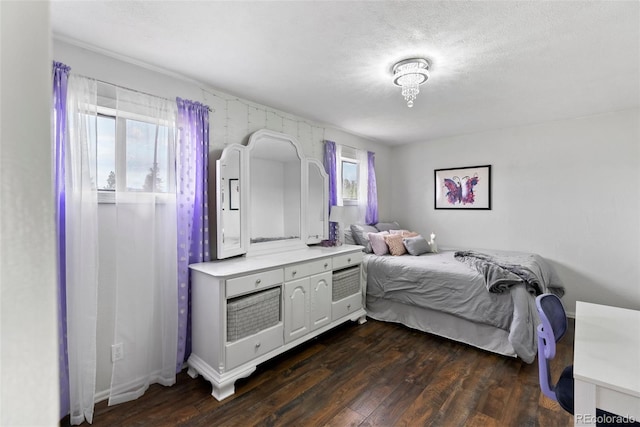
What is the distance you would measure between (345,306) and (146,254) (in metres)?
1.93

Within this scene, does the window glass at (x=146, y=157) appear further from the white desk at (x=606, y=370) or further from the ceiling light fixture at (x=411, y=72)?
the white desk at (x=606, y=370)

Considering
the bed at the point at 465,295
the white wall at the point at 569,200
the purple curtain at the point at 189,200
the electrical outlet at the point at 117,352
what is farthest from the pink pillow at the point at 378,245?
the electrical outlet at the point at 117,352

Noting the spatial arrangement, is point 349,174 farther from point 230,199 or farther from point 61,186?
point 61,186

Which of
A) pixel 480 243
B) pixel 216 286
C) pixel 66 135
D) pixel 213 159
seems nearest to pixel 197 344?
pixel 216 286

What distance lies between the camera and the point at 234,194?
2.56 metres

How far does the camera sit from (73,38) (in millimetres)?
1791

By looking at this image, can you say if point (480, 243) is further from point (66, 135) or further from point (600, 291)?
point (66, 135)

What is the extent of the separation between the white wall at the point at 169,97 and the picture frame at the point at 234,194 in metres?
0.15

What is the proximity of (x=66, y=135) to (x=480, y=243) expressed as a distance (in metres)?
4.60

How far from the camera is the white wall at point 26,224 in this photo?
25 cm

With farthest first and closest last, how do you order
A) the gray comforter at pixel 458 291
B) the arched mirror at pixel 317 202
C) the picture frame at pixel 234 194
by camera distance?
1. the arched mirror at pixel 317 202
2. the picture frame at pixel 234 194
3. the gray comforter at pixel 458 291

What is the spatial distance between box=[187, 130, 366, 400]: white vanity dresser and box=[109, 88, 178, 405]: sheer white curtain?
0.22m

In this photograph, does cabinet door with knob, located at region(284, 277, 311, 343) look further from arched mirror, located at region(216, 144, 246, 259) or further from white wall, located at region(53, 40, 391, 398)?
white wall, located at region(53, 40, 391, 398)

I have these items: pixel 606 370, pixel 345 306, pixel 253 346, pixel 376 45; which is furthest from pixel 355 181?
pixel 606 370
